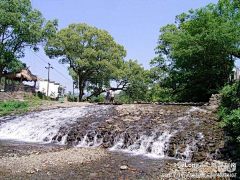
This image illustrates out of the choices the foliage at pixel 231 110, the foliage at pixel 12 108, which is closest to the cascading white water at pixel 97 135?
the foliage at pixel 231 110

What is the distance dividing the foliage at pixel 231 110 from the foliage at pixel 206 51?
406cm

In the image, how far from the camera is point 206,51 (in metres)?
17.7

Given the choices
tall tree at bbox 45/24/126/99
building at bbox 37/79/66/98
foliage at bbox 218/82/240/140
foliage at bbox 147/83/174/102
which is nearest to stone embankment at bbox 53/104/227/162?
foliage at bbox 218/82/240/140

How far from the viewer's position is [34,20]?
1091 inches

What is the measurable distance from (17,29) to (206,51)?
21489mm

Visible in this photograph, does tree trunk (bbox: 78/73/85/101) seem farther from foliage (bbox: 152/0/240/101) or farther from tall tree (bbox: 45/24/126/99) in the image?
foliage (bbox: 152/0/240/101)

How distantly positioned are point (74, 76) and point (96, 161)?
3139cm

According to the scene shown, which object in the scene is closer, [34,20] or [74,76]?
[34,20]

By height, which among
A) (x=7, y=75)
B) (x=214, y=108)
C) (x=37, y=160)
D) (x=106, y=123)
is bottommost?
(x=37, y=160)

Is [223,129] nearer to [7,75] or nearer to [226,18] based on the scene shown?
[226,18]

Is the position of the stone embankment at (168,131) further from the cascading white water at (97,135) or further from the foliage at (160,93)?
the foliage at (160,93)

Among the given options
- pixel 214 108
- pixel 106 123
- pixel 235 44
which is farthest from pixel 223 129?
pixel 235 44

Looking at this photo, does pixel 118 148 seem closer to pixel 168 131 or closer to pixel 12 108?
pixel 168 131

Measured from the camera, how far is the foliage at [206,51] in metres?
15.7
